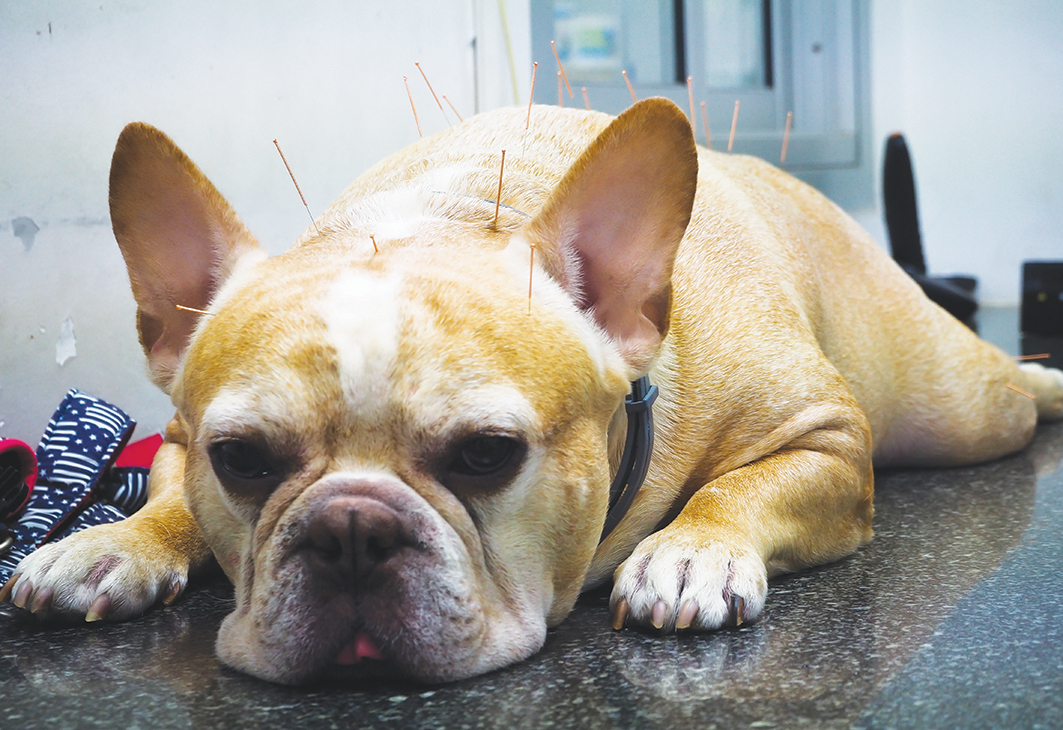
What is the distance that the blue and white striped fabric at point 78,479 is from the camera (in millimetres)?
1699

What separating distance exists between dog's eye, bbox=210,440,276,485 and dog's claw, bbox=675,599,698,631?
50 centimetres

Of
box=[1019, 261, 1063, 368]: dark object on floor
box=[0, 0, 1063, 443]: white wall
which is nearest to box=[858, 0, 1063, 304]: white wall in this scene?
box=[1019, 261, 1063, 368]: dark object on floor

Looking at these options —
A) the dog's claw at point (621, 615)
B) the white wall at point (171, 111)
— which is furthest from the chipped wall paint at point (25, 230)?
the dog's claw at point (621, 615)

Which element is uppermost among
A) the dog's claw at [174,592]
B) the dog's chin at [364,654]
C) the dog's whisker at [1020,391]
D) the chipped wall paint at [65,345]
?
the chipped wall paint at [65,345]

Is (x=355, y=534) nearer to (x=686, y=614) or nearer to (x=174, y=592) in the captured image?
(x=686, y=614)

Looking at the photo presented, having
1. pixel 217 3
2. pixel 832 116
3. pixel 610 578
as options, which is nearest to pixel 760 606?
pixel 610 578

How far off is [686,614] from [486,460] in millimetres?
315

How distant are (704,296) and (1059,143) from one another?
501 cm

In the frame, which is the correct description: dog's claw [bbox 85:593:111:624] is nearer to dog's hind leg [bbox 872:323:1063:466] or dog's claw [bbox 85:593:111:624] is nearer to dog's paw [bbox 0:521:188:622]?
dog's paw [bbox 0:521:188:622]

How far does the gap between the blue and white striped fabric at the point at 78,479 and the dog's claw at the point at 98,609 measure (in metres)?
0.29

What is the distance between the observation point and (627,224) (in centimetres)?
134

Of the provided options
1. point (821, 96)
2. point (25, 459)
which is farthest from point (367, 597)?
point (821, 96)

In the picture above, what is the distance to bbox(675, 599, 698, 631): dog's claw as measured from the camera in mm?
1270

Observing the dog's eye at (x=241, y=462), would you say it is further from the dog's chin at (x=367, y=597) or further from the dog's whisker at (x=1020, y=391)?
the dog's whisker at (x=1020, y=391)
